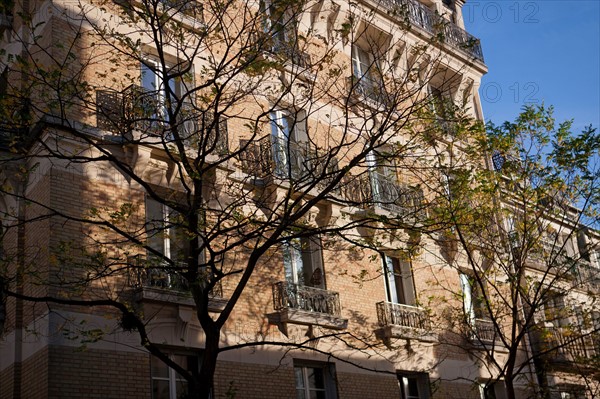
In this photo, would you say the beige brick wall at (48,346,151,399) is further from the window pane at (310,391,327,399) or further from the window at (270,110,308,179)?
the window at (270,110,308,179)

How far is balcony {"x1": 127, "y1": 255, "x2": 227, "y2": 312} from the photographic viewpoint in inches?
617

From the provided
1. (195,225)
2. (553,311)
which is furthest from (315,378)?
(553,311)

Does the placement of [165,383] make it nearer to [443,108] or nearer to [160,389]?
[160,389]

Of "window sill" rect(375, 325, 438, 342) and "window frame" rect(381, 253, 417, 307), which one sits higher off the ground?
"window frame" rect(381, 253, 417, 307)

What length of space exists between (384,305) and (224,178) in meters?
5.63

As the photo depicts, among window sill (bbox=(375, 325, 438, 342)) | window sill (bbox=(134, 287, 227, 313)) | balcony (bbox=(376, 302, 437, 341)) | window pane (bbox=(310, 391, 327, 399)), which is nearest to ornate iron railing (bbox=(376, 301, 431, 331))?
balcony (bbox=(376, 302, 437, 341))

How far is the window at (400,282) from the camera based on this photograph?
22281 millimetres

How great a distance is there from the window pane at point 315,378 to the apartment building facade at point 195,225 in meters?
0.03

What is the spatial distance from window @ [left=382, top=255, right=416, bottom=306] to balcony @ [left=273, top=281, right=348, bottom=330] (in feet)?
9.39

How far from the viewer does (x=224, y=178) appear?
60.8 feet

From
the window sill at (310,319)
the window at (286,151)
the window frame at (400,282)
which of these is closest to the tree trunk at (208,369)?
the window sill at (310,319)

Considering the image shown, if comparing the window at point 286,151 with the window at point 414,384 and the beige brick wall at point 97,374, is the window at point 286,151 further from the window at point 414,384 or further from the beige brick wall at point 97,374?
the window at point 414,384

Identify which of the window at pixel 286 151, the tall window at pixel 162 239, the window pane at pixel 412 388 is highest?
the window at pixel 286 151

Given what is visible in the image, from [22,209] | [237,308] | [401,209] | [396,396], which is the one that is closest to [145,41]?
[22,209]
